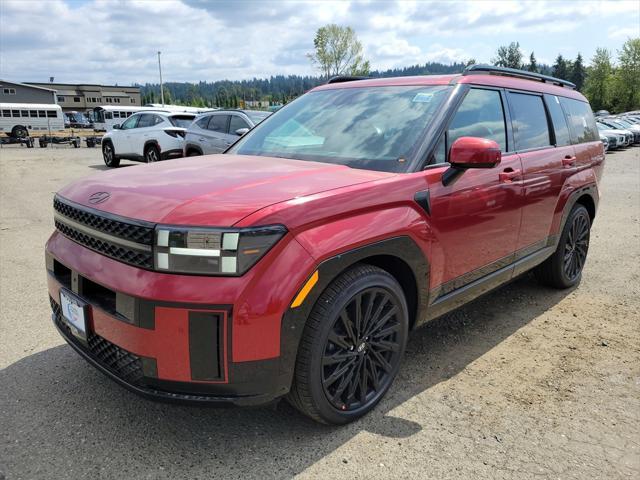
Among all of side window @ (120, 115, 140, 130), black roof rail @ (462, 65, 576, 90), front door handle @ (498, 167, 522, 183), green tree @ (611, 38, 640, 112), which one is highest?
green tree @ (611, 38, 640, 112)

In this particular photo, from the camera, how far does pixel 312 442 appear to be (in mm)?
2582

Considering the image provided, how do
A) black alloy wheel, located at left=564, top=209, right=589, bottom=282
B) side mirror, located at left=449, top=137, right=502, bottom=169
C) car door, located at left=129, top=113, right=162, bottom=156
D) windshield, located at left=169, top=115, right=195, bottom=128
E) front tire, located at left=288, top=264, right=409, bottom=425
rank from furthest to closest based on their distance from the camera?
car door, located at left=129, top=113, right=162, bottom=156 → windshield, located at left=169, top=115, right=195, bottom=128 → black alloy wheel, located at left=564, top=209, right=589, bottom=282 → side mirror, located at left=449, top=137, right=502, bottom=169 → front tire, located at left=288, top=264, right=409, bottom=425

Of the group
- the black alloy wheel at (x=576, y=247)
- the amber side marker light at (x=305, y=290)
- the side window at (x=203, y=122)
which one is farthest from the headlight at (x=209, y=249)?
the side window at (x=203, y=122)

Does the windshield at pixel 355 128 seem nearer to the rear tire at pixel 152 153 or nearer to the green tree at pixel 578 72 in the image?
the rear tire at pixel 152 153

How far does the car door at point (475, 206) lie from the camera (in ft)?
9.78

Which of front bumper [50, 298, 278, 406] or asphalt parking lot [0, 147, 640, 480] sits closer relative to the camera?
front bumper [50, 298, 278, 406]

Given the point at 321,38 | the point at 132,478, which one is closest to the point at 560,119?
the point at 132,478

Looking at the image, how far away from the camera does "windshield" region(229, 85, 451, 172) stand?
3031 millimetres

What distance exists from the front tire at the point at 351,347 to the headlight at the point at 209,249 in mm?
449

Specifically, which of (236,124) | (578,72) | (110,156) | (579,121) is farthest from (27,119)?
(578,72)

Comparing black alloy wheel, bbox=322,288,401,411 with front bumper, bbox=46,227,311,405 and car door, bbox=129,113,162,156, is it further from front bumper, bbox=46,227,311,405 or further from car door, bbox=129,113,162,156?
Result: car door, bbox=129,113,162,156

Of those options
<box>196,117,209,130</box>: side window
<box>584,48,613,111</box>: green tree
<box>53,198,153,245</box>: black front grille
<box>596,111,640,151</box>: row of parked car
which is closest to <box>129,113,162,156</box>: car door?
<box>196,117,209,130</box>: side window

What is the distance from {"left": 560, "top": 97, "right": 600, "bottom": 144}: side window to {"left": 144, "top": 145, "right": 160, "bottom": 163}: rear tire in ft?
40.2

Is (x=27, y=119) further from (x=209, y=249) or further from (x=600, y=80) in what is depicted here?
(x=600, y=80)
